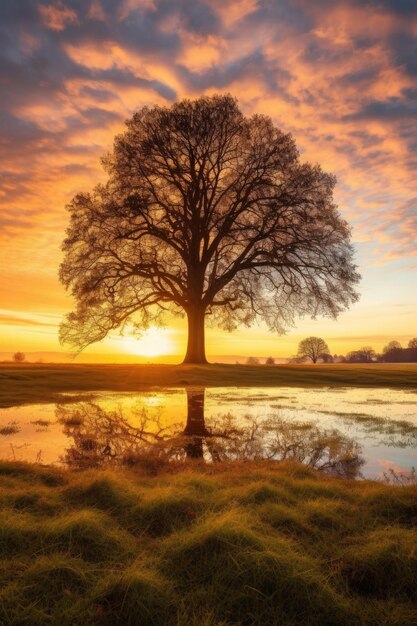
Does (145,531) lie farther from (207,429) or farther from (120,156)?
(120,156)

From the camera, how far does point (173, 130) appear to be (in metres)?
31.0

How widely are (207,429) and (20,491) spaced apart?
600cm

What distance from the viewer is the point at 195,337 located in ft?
110

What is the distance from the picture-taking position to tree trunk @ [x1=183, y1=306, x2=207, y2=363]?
33250mm

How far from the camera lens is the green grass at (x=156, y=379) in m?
19.5

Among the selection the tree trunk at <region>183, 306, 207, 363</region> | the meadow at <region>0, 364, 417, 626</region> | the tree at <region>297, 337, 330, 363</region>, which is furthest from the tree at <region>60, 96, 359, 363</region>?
the tree at <region>297, 337, 330, 363</region>

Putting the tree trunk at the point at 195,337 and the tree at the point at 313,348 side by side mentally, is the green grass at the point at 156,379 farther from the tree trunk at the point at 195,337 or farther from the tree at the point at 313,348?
the tree at the point at 313,348

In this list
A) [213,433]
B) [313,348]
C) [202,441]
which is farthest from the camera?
[313,348]

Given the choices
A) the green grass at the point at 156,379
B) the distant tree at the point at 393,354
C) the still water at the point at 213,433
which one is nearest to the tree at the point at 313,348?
the distant tree at the point at 393,354

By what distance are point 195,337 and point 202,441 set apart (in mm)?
23452

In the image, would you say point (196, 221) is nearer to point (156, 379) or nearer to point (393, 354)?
point (156, 379)

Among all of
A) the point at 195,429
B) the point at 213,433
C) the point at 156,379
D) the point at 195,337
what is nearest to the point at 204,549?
the point at 213,433

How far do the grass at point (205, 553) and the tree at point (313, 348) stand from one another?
272ft

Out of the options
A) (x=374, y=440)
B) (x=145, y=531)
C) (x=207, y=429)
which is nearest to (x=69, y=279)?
(x=207, y=429)
